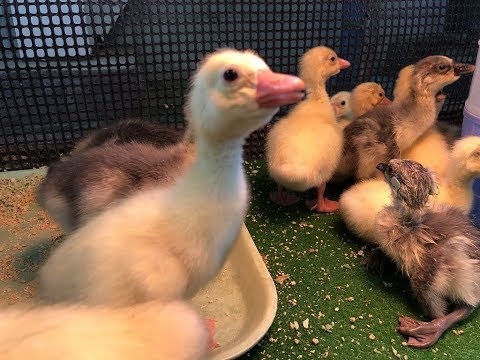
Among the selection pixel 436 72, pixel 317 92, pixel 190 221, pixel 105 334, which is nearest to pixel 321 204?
pixel 317 92

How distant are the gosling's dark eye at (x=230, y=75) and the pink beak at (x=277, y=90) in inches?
Answer: 1.7

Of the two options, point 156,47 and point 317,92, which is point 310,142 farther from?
point 156,47

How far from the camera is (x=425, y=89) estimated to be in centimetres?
190

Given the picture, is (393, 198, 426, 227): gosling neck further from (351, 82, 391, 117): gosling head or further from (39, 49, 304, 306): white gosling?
(351, 82, 391, 117): gosling head

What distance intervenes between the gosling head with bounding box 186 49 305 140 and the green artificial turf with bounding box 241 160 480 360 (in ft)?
2.16

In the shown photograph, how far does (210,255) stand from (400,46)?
172 centimetres

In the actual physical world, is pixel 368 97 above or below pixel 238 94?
below

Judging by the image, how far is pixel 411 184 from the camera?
1.41m

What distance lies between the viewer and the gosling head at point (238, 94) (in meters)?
0.85

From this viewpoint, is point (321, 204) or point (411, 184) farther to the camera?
point (321, 204)

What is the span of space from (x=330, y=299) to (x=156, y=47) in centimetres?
138

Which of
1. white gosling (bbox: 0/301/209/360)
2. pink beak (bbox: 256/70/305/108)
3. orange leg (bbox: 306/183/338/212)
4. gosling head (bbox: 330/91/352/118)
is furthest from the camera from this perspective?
gosling head (bbox: 330/91/352/118)

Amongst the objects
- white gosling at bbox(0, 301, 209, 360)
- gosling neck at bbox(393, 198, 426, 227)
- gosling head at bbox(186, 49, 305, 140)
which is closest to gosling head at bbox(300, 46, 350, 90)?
gosling neck at bbox(393, 198, 426, 227)

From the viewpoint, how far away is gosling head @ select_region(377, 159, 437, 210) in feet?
4.58
